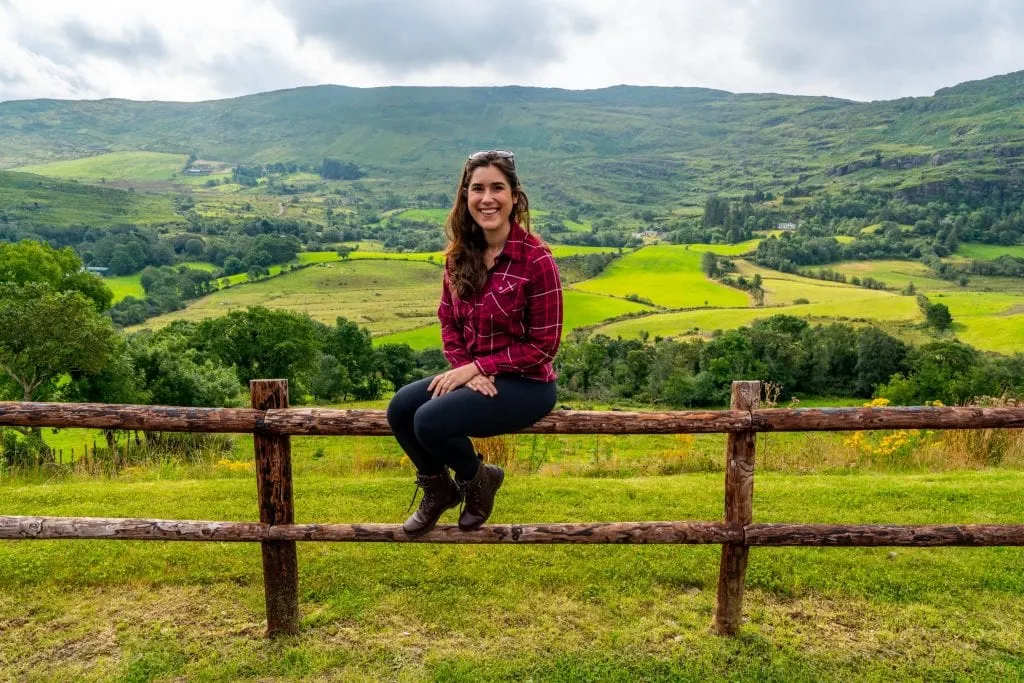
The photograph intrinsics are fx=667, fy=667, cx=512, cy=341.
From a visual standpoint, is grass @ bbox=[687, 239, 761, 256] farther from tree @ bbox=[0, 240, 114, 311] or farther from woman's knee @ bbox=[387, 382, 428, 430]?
woman's knee @ bbox=[387, 382, 428, 430]

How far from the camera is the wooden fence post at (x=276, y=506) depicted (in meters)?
4.33

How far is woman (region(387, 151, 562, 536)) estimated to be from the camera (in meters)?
3.68

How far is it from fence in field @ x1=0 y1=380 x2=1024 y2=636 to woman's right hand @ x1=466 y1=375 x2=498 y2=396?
616 millimetres

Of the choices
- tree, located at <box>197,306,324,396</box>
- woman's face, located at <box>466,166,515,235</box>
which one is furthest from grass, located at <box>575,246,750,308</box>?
woman's face, located at <box>466,166,515,235</box>

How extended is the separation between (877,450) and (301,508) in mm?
7638

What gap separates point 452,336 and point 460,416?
52 cm

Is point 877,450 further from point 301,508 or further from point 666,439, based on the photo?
point 666,439

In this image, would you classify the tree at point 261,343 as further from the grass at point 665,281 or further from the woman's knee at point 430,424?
the grass at point 665,281

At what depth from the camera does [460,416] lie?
12.0 ft

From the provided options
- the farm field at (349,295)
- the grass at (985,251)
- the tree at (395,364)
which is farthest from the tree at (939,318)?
the grass at (985,251)

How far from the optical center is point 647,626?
4762mm

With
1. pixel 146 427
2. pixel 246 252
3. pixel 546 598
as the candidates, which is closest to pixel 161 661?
pixel 146 427

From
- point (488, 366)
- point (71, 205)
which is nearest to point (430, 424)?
point (488, 366)

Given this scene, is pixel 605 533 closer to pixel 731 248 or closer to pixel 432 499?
pixel 432 499
